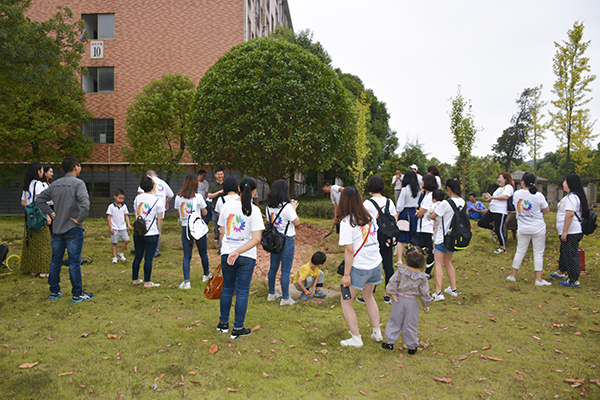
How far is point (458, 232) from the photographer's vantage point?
18.0ft

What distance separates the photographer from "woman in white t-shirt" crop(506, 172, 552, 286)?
6.49m

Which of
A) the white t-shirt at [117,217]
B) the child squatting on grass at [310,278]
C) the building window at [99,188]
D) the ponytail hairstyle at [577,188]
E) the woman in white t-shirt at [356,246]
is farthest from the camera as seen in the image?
the building window at [99,188]

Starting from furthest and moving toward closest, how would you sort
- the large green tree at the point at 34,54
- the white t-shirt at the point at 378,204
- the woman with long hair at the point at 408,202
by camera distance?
the large green tree at the point at 34,54
the woman with long hair at the point at 408,202
the white t-shirt at the point at 378,204

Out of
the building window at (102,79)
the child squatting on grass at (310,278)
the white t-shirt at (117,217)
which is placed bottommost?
the child squatting on grass at (310,278)

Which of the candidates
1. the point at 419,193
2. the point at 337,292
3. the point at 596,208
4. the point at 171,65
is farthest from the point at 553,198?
the point at 171,65

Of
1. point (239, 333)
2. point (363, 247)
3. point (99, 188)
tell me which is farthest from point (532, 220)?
point (99, 188)

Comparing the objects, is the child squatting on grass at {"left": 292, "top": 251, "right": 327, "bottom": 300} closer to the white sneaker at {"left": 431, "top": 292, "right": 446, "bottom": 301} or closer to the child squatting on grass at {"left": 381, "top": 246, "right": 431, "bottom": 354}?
the white sneaker at {"left": 431, "top": 292, "right": 446, "bottom": 301}

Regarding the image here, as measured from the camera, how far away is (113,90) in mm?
24891

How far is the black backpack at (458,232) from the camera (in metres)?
5.44

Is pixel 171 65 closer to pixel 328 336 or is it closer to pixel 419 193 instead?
pixel 419 193

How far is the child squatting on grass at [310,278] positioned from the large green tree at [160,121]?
15.1 meters

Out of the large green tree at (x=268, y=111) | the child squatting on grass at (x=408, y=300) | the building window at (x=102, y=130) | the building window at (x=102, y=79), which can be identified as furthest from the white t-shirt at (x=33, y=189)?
the building window at (x=102, y=79)

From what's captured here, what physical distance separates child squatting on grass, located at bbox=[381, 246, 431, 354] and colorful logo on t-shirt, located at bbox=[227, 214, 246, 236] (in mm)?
1776

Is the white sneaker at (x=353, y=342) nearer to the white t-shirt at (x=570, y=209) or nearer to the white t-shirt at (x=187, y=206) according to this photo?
the white t-shirt at (x=187, y=206)
